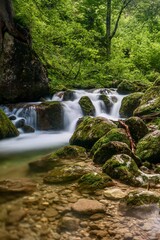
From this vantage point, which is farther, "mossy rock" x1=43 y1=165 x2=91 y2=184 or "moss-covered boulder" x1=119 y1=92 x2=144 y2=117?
"moss-covered boulder" x1=119 y1=92 x2=144 y2=117

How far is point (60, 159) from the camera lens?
6.48 meters

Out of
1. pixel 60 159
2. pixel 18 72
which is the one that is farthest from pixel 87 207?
pixel 18 72

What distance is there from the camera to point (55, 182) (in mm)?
4949

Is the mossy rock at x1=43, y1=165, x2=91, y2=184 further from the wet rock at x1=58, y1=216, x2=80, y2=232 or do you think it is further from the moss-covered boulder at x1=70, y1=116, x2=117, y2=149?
the moss-covered boulder at x1=70, y1=116, x2=117, y2=149

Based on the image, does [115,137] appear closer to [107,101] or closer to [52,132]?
[52,132]

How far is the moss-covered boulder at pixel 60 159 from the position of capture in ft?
19.8

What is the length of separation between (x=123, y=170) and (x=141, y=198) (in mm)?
953

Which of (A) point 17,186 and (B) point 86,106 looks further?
(B) point 86,106

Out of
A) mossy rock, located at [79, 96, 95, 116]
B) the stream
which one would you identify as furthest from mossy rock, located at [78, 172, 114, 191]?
mossy rock, located at [79, 96, 95, 116]

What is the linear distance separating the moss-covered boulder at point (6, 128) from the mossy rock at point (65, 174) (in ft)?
13.4

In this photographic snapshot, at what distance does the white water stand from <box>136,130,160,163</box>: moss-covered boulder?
10.7 feet

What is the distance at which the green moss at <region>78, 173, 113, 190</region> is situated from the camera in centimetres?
460

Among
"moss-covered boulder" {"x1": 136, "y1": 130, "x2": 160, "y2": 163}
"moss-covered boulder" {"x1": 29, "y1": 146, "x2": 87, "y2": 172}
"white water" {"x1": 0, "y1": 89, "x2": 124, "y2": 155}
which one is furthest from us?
"white water" {"x1": 0, "y1": 89, "x2": 124, "y2": 155}

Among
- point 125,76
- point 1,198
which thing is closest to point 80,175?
point 1,198
